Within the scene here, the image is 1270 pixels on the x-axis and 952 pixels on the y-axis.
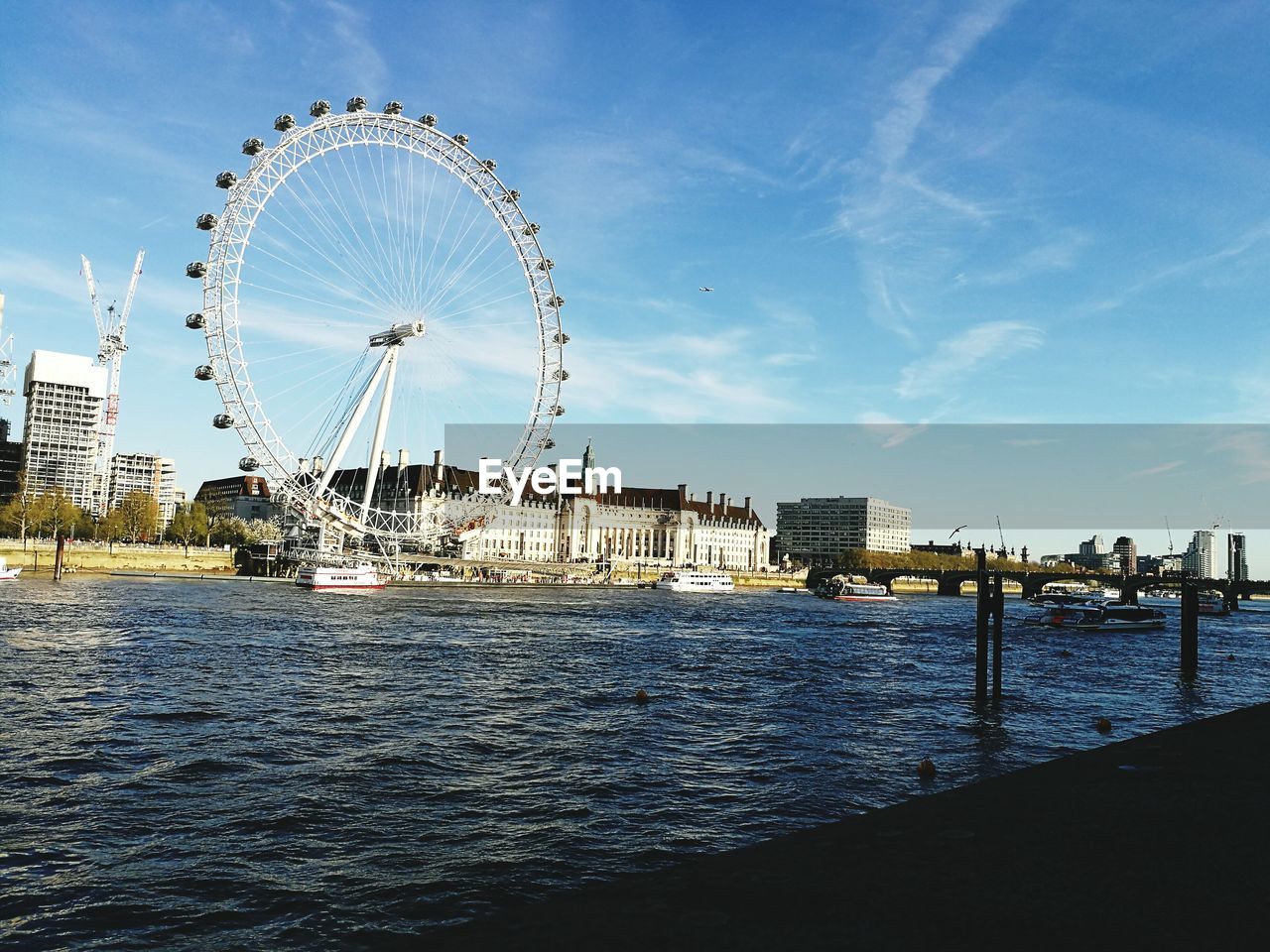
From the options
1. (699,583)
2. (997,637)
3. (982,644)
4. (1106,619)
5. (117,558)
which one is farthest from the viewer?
(699,583)

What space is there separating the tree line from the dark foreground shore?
130450mm

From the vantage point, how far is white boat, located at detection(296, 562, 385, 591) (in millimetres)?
100375

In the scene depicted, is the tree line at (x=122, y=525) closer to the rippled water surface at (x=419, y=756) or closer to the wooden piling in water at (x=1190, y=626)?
the rippled water surface at (x=419, y=756)

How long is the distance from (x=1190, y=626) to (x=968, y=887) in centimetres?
4170

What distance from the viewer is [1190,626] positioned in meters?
44.5

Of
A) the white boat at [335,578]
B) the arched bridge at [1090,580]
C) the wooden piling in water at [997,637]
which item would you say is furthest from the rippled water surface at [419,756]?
the arched bridge at [1090,580]

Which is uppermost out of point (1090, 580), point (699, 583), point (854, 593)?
point (1090, 580)

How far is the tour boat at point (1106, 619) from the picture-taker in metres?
78.1

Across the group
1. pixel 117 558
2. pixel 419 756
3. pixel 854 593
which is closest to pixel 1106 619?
pixel 854 593

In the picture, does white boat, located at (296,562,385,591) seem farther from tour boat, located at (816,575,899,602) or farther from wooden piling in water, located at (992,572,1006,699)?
wooden piling in water, located at (992,572,1006,699)

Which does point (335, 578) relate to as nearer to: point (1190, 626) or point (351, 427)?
point (351, 427)

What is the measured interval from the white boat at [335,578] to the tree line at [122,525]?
33076mm

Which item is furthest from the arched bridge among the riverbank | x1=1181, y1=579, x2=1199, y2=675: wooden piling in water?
the riverbank

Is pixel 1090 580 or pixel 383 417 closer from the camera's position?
pixel 383 417
